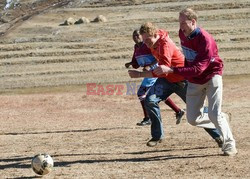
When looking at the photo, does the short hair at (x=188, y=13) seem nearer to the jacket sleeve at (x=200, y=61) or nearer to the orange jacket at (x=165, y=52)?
the jacket sleeve at (x=200, y=61)

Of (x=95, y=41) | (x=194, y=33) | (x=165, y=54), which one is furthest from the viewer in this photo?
(x=95, y=41)

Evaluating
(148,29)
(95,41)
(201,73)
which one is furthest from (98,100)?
(95,41)

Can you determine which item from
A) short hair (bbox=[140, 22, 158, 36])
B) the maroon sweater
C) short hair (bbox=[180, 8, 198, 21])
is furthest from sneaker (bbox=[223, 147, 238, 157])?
short hair (bbox=[140, 22, 158, 36])

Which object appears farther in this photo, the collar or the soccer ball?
the collar

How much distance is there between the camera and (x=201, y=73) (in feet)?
30.3

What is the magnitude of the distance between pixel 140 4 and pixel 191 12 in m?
31.7

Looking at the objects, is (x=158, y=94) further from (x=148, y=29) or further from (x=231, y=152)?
(x=231, y=152)

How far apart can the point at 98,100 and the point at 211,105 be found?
35.8ft

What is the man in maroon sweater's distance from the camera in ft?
29.6

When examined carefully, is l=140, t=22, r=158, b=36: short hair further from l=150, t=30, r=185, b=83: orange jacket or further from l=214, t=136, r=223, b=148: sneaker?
l=214, t=136, r=223, b=148: sneaker

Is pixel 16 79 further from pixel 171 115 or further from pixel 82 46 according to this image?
pixel 171 115

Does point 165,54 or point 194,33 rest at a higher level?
point 194,33

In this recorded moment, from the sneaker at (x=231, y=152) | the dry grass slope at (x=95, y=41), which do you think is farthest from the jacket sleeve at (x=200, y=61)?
the dry grass slope at (x=95, y=41)

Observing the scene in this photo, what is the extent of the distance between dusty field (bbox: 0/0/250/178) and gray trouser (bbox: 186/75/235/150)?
0.41 metres
